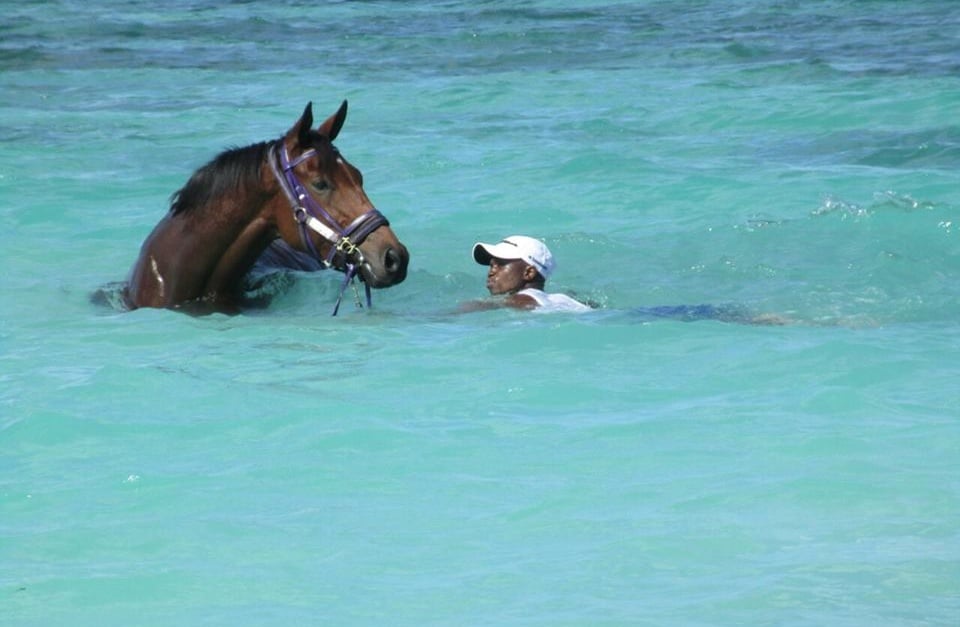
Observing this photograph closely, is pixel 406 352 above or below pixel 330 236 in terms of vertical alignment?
below

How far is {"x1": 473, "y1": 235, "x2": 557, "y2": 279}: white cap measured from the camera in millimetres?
8289

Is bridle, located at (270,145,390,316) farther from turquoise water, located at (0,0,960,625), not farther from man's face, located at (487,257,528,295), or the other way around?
man's face, located at (487,257,528,295)

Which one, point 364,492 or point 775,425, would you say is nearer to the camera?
point 364,492

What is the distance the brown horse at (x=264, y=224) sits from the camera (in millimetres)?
7172

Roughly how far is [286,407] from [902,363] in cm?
245

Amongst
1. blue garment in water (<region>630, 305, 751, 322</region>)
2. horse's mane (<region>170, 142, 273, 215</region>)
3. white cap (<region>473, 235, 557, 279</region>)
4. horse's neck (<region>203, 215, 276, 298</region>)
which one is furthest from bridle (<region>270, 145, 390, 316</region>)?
blue garment in water (<region>630, 305, 751, 322</region>)

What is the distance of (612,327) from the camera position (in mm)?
7586

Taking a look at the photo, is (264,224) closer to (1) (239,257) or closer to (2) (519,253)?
(1) (239,257)

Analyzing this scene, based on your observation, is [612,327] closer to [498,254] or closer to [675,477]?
[498,254]

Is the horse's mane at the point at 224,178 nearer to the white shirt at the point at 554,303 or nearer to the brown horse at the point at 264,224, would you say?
the brown horse at the point at 264,224

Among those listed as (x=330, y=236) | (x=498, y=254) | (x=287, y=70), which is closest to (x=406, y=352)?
(x=330, y=236)

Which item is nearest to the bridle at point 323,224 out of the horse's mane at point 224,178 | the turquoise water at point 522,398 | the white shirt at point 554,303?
the horse's mane at point 224,178

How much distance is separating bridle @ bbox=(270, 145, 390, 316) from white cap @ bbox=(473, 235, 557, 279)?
3.64 ft

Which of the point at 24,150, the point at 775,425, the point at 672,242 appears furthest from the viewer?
the point at 24,150
